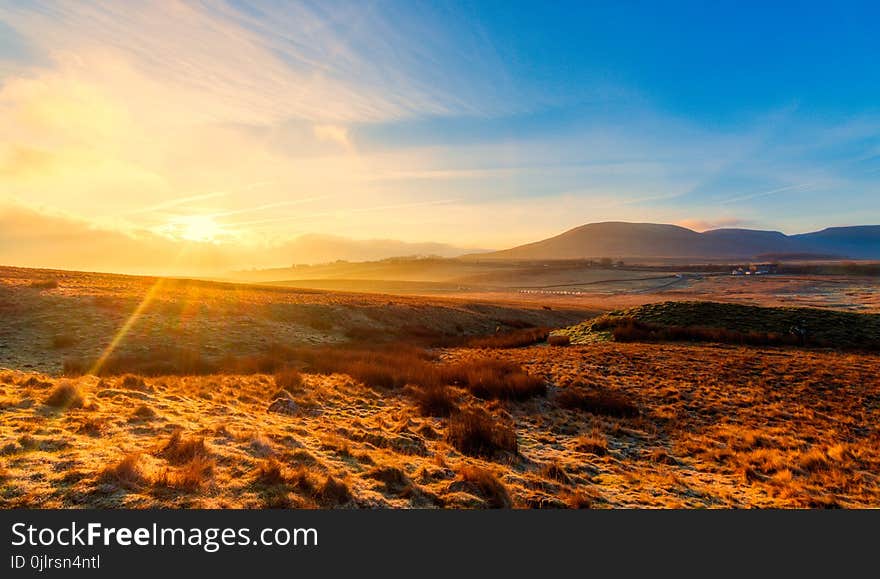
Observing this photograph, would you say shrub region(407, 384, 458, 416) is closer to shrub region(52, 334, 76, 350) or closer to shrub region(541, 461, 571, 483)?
Result: shrub region(541, 461, 571, 483)

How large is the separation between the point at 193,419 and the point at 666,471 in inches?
440

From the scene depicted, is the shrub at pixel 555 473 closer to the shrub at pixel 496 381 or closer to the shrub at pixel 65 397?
the shrub at pixel 496 381

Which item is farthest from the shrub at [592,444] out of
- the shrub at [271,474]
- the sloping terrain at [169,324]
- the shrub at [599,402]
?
the sloping terrain at [169,324]

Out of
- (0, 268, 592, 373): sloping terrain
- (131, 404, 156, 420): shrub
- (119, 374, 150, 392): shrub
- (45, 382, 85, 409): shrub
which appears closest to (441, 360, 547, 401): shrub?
(131, 404, 156, 420): shrub

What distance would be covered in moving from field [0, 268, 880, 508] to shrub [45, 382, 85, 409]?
0.05m

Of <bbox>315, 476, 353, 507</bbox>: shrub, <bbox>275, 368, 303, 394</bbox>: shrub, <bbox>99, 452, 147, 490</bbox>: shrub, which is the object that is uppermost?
<bbox>99, 452, 147, 490</bbox>: shrub

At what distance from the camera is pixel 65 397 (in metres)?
9.88

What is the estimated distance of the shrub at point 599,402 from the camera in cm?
1312

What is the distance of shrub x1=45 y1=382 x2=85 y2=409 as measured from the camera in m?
9.55

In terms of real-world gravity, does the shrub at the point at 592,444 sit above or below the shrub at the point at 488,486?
below

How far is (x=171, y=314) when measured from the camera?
89.1 feet

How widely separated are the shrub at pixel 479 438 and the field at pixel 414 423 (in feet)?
0.15

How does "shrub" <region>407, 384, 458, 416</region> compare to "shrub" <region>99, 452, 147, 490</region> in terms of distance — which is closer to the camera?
"shrub" <region>99, 452, 147, 490</region>

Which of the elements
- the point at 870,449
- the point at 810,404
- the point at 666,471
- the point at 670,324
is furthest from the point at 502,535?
the point at 670,324
